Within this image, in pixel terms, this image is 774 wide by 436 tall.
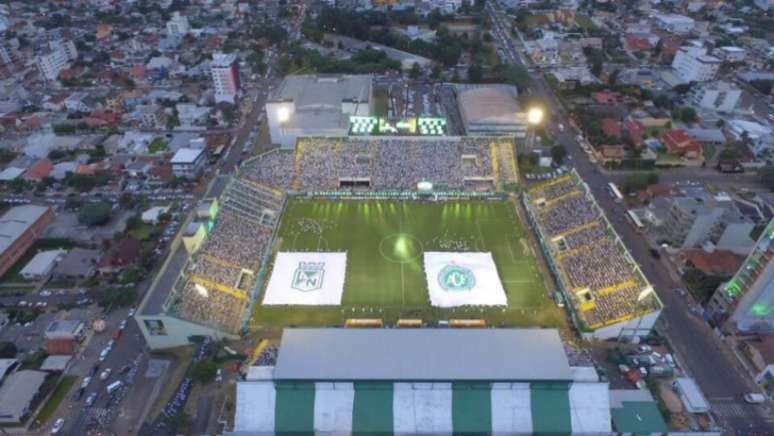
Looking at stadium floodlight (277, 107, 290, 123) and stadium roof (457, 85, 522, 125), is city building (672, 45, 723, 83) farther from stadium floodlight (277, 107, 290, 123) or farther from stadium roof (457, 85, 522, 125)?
stadium floodlight (277, 107, 290, 123)

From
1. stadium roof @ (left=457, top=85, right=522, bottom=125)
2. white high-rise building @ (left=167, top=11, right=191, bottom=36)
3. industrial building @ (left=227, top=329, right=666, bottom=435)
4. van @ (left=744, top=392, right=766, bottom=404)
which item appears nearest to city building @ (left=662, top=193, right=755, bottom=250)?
van @ (left=744, top=392, right=766, bottom=404)

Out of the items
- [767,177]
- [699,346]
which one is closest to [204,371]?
[699,346]

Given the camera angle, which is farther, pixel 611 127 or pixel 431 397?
pixel 611 127

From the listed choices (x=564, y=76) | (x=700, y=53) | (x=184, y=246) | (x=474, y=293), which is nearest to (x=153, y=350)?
(x=184, y=246)

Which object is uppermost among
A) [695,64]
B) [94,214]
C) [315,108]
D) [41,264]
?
[695,64]

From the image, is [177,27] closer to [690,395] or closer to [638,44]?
[638,44]
